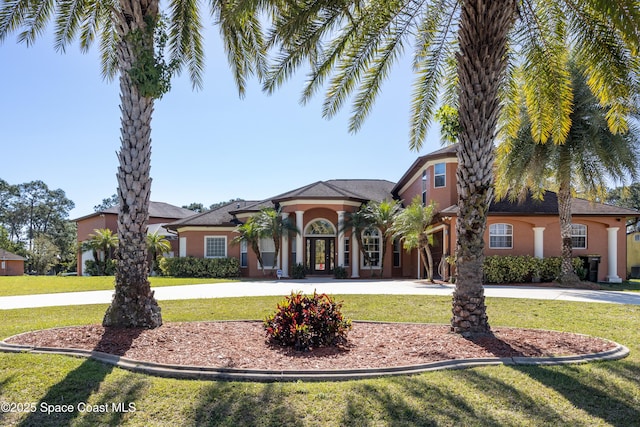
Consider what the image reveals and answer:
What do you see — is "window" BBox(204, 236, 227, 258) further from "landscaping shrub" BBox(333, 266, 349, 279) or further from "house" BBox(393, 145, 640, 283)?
"house" BBox(393, 145, 640, 283)

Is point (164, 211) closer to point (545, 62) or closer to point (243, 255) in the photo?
point (243, 255)

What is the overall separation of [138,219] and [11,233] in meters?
78.0

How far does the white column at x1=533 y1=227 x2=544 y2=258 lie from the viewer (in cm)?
2083

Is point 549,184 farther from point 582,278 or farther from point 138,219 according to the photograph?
point 138,219

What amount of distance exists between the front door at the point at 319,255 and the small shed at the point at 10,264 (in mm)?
36038

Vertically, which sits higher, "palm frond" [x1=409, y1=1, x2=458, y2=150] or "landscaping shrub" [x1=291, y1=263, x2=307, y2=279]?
"palm frond" [x1=409, y1=1, x2=458, y2=150]

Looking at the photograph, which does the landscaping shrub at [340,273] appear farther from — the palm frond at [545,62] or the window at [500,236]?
the palm frond at [545,62]

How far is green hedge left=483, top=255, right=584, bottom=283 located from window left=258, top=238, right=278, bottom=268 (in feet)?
41.2

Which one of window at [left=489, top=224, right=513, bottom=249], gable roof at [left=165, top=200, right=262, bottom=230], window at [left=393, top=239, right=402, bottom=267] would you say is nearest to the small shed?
gable roof at [left=165, top=200, right=262, bottom=230]

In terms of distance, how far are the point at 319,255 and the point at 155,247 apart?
424 inches

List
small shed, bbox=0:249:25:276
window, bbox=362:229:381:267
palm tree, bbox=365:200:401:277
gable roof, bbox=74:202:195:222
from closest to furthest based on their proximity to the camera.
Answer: palm tree, bbox=365:200:401:277, window, bbox=362:229:381:267, gable roof, bbox=74:202:195:222, small shed, bbox=0:249:25:276

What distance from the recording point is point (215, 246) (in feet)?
96.0

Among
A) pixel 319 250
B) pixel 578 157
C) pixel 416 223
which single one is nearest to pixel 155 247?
pixel 319 250

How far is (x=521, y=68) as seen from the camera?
402 inches
